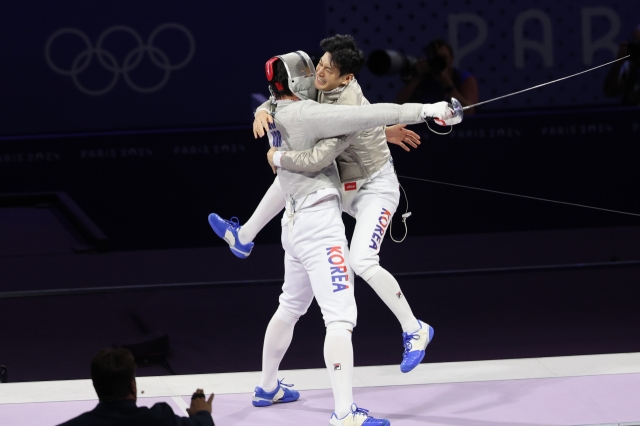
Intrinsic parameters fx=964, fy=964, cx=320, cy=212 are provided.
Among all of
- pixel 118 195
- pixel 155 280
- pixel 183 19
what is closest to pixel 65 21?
pixel 183 19

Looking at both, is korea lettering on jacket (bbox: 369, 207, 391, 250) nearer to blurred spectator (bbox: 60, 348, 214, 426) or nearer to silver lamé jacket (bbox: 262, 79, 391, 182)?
silver lamé jacket (bbox: 262, 79, 391, 182)

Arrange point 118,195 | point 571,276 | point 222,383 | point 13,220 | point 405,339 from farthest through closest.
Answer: point 13,220 → point 118,195 → point 571,276 → point 222,383 → point 405,339

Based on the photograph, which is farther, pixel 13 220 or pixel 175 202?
pixel 13 220

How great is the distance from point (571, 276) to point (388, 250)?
1.24m

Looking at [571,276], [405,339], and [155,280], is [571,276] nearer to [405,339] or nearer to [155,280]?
[155,280]

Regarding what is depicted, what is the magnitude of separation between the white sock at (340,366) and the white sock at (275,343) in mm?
299

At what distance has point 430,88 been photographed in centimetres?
614

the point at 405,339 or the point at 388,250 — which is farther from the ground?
the point at 405,339

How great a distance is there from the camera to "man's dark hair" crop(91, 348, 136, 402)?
6.29 feet

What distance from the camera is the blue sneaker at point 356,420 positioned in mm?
2680

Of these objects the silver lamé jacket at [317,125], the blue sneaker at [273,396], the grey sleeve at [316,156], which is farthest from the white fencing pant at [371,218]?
the blue sneaker at [273,396]

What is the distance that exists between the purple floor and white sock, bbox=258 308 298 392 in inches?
3.5

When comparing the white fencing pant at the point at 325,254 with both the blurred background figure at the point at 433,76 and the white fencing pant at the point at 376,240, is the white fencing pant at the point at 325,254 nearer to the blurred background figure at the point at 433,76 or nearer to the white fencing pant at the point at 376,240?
the white fencing pant at the point at 376,240

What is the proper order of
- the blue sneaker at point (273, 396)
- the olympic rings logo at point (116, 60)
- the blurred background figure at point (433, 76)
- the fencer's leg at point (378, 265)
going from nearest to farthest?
the fencer's leg at point (378, 265) < the blue sneaker at point (273, 396) < the blurred background figure at point (433, 76) < the olympic rings logo at point (116, 60)
